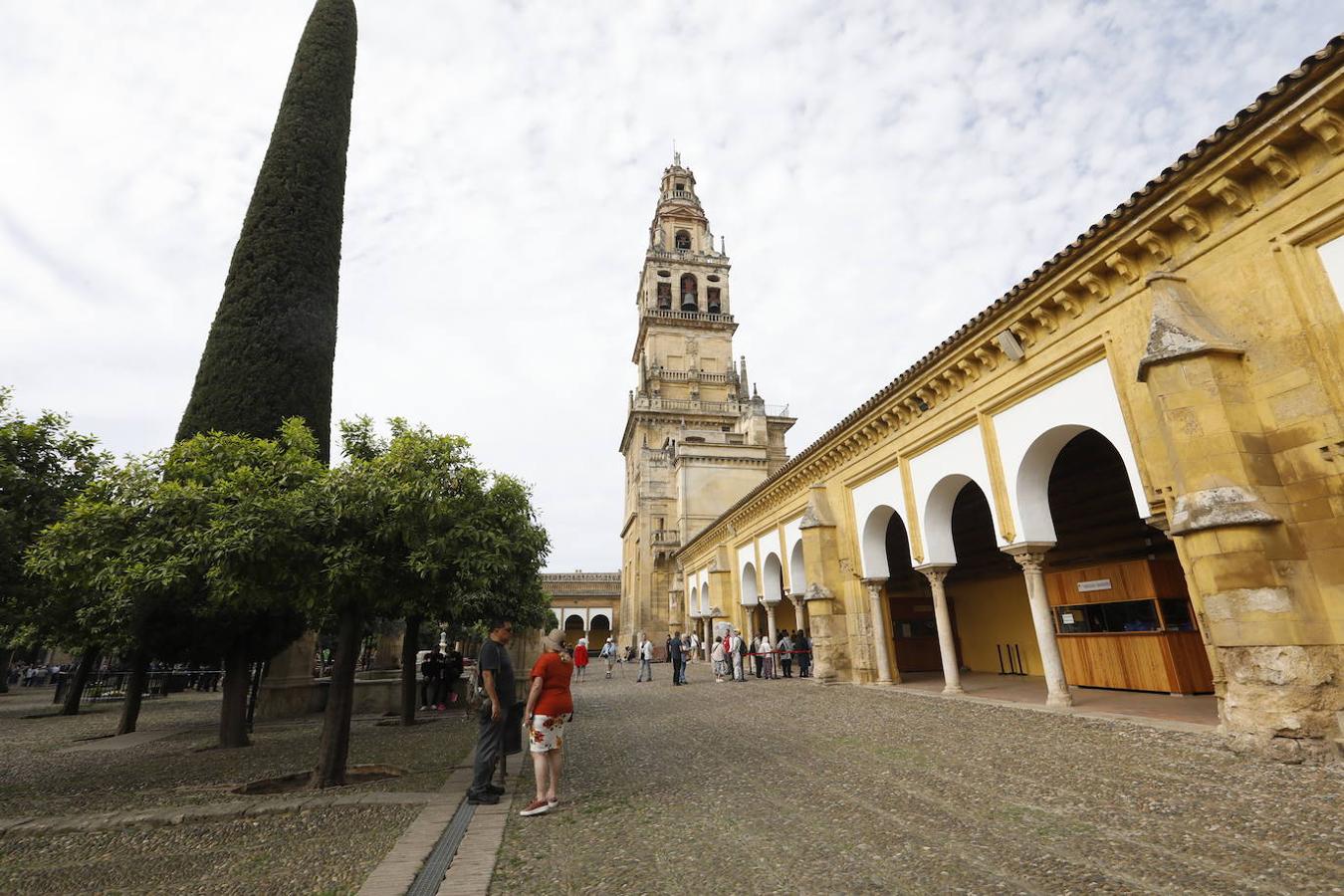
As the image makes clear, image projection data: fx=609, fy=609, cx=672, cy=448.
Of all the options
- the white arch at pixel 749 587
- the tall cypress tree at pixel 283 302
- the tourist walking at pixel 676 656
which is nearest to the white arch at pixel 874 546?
the tourist walking at pixel 676 656

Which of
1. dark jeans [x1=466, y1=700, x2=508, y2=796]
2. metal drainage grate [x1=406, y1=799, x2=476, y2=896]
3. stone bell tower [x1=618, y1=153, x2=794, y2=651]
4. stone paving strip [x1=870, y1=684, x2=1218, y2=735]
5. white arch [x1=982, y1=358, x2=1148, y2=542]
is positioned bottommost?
metal drainage grate [x1=406, y1=799, x2=476, y2=896]

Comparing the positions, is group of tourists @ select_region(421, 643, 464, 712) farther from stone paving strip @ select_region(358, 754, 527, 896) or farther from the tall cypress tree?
stone paving strip @ select_region(358, 754, 527, 896)

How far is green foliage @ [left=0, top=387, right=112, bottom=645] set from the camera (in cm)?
951

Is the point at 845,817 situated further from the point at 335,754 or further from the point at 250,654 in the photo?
the point at 250,654

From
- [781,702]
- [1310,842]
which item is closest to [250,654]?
[781,702]

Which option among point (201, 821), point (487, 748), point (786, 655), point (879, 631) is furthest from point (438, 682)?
point (879, 631)

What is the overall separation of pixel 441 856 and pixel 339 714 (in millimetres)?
3669

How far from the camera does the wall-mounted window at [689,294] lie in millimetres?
48906

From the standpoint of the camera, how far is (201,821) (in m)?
5.47

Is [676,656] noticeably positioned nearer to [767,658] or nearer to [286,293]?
[767,658]

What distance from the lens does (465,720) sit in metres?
12.9

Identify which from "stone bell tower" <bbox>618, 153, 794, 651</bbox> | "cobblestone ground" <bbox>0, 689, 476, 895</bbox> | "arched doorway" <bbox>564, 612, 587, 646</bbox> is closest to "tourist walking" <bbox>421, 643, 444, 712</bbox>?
"cobblestone ground" <bbox>0, 689, 476, 895</bbox>

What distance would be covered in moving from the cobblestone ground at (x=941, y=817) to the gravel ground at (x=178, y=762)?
112 inches

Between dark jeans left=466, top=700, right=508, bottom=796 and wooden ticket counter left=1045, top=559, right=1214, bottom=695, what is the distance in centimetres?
1120
